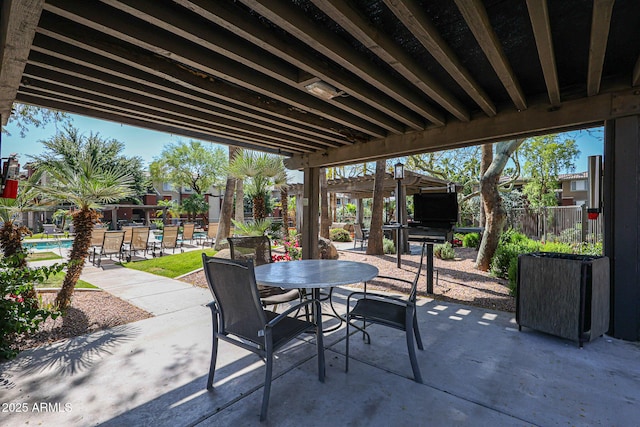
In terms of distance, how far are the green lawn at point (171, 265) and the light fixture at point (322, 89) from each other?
4.77 metres

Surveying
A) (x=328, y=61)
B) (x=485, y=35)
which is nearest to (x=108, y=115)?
(x=328, y=61)

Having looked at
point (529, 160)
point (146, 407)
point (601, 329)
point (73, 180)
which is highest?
point (529, 160)

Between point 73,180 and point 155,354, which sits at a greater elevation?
point 73,180

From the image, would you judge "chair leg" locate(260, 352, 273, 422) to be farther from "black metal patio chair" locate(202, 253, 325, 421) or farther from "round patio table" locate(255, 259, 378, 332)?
"round patio table" locate(255, 259, 378, 332)

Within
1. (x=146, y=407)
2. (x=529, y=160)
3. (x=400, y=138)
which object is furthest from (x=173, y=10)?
(x=529, y=160)

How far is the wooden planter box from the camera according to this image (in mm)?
2828

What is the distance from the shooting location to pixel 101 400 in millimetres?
2035

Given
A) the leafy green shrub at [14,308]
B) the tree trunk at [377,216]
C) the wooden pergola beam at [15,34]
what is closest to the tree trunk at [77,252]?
the leafy green shrub at [14,308]

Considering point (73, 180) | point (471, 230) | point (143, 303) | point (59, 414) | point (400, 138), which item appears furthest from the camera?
point (471, 230)

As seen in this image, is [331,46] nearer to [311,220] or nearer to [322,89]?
[322,89]

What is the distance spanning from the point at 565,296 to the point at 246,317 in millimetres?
3049

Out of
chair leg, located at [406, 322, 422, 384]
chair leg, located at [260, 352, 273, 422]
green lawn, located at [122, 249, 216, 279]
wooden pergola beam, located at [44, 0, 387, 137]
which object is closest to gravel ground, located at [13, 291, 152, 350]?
green lawn, located at [122, 249, 216, 279]

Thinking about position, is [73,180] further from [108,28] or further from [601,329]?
[601,329]

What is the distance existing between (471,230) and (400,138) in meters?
7.38
